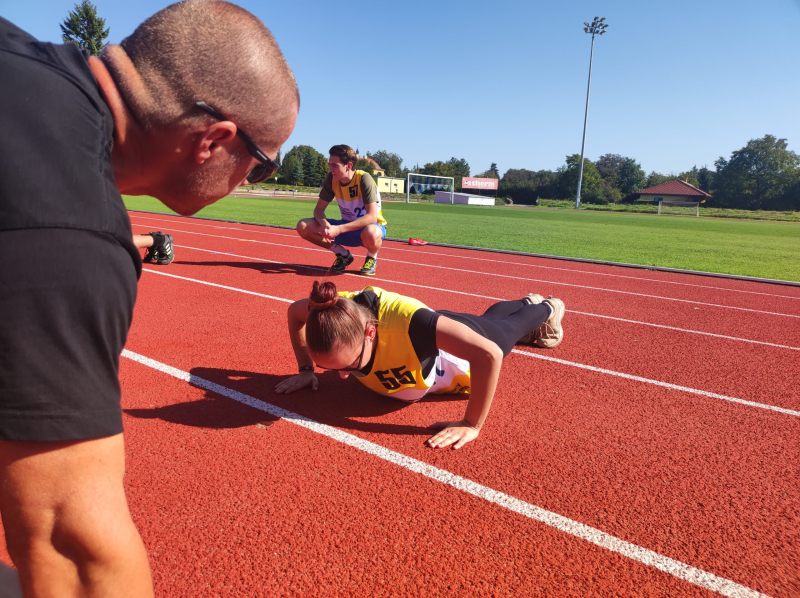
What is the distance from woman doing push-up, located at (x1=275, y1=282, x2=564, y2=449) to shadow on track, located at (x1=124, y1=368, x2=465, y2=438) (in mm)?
116

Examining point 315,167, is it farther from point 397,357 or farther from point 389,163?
point 397,357

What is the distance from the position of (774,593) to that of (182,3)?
2.83 m

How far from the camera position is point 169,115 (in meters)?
1.07

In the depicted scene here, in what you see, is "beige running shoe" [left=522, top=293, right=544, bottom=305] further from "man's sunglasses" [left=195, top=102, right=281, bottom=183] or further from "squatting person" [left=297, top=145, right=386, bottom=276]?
"man's sunglasses" [left=195, top=102, right=281, bottom=183]

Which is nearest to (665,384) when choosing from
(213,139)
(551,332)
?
(551,332)

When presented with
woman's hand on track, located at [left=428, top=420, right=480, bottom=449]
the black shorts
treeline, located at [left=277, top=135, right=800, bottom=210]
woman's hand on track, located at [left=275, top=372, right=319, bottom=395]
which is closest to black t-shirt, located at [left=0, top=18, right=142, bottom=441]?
the black shorts

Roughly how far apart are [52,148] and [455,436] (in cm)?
264

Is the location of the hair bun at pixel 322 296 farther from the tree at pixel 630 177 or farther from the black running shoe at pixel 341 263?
the tree at pixel 630 177

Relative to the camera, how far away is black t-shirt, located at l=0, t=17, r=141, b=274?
761 millimetres

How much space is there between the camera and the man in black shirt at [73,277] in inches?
30.0

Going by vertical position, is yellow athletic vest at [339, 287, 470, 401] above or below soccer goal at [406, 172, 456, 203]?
below

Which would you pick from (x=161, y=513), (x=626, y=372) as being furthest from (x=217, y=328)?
(x=626, y=372)

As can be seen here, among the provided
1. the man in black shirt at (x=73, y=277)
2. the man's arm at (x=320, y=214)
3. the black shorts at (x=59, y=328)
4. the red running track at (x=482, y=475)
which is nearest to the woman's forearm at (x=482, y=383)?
the red running track at (x=482, y=475)

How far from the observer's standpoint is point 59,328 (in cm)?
77
